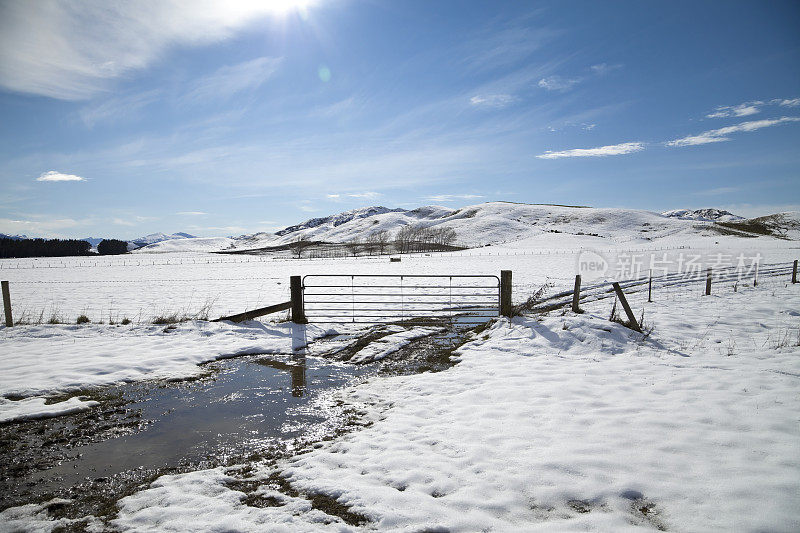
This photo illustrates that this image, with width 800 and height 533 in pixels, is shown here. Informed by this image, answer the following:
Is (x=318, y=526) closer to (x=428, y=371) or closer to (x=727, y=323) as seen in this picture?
(x=428, y=371)

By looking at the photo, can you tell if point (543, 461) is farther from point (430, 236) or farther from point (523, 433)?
point (430, 236)

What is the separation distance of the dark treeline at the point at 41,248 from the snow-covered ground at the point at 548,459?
6262 inches

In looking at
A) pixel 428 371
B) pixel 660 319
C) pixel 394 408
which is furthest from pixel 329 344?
pixel 660 319

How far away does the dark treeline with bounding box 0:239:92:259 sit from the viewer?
400ft

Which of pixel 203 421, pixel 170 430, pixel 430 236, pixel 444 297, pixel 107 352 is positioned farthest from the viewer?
pixel 430 236

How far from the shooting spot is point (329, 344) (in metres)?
10.6

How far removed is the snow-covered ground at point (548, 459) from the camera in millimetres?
3688

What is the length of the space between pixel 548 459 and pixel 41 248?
172083 millimetres

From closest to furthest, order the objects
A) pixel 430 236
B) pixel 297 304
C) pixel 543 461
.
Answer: pixel 543 461 → pixel 297 304 → pixel 430 236

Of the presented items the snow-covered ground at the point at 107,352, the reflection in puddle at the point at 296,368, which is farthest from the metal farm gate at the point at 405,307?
the reflection in puddle at the point at 296,368

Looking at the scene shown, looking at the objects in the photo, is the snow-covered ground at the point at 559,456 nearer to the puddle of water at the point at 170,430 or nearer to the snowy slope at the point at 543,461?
the snowy slope at the point at 543,461

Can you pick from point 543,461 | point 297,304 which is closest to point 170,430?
point 543,461

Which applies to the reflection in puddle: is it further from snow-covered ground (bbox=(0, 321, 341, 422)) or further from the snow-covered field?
the snow-covered field

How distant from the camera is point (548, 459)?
4547 mm
